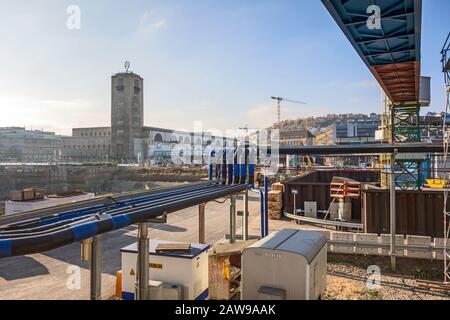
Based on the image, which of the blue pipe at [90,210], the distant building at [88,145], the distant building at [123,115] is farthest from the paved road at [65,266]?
the distant building at [88,145]

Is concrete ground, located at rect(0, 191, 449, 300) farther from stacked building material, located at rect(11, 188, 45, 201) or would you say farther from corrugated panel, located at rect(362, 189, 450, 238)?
stacked building material, located at rect(11, 188, 45, 201)

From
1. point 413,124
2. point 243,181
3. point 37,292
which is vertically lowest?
point 37,292

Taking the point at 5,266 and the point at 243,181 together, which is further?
the point at 5,266

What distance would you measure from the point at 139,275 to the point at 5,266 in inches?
431

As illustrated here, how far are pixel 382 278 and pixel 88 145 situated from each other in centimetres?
11338

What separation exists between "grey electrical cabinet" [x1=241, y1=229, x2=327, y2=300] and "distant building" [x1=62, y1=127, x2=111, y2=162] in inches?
4126

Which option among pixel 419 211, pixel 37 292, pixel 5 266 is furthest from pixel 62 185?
pixel 419 211

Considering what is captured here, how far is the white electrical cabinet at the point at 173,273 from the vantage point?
8234 millimetres

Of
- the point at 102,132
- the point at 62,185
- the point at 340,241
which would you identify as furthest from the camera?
the point at 102,132

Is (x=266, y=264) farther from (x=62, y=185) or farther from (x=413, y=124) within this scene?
(x=62, y=185)

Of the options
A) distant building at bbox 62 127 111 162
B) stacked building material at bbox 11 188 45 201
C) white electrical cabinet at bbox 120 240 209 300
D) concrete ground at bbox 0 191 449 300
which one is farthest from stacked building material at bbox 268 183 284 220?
distant building at bbox 62 127 111 162

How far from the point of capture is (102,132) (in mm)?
113188

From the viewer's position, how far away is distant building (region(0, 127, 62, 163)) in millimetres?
114062
